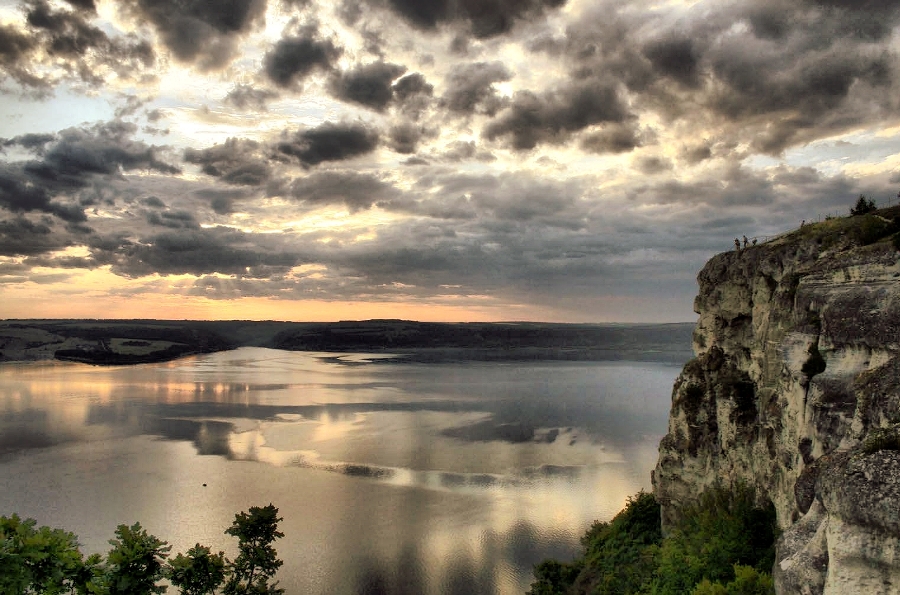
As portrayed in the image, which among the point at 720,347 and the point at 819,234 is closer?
the point at 819,234

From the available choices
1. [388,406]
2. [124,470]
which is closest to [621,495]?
[124,470]

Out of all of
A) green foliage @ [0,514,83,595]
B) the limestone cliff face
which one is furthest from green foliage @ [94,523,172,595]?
the limestone cliff face

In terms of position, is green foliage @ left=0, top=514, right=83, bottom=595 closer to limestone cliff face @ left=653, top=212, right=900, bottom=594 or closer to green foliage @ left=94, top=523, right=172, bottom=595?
green foliage @ left=94, top=523, right=172, bottom=595

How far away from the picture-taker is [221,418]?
84.7 m

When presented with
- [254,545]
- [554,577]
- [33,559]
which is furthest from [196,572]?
[554,577]

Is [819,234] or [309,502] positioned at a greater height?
[819,234]

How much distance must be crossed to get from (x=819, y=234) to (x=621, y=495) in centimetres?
3191

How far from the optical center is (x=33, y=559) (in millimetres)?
14203

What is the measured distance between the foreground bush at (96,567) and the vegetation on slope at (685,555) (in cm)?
1378

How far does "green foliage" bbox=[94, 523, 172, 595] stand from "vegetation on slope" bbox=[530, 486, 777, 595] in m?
16.5

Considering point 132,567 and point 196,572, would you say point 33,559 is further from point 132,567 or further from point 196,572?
point 196,572

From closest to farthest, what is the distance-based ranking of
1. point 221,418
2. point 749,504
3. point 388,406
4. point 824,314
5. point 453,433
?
point 824,314, point 749,504, point 453,433, point 221,418, point 388,406

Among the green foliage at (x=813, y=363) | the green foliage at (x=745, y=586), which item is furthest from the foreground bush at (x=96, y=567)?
the green foliage at (x=813, y=363)

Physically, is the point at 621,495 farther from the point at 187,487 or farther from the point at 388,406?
the point at 388,406
